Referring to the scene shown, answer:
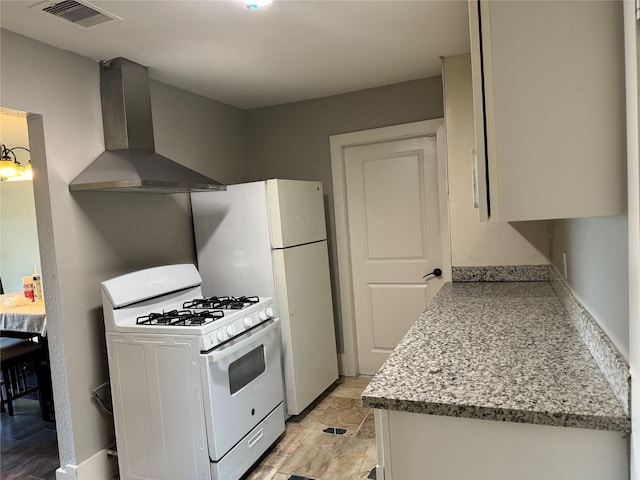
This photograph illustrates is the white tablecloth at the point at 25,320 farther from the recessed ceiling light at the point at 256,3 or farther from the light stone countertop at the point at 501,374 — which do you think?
the light stone countertop at the point at 501,374

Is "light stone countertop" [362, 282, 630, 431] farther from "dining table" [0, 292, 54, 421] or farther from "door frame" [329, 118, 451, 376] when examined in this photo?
"dining table" [0, 292, 54, 421]

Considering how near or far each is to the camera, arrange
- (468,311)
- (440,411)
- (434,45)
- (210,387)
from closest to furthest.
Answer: (440,411) → (468,311) → (210,387) → (434,45)

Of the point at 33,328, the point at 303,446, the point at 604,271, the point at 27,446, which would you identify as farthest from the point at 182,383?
the point at 604,271

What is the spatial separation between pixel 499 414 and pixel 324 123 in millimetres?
2973

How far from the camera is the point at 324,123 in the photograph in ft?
11.8

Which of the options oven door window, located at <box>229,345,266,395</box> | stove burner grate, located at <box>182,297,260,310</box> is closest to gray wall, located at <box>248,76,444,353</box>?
stove burner grate, located at <box>182,297,260,310</box>

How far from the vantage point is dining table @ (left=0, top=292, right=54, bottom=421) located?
3010 millimetres

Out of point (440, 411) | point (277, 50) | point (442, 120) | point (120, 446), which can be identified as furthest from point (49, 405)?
point (442, 120)

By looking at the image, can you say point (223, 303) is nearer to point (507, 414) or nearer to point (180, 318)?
point (180, 318)

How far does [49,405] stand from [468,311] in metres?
3.19

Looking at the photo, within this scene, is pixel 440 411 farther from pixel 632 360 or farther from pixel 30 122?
pixel 30 122

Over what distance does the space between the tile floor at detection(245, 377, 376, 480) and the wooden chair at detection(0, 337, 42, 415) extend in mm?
1862

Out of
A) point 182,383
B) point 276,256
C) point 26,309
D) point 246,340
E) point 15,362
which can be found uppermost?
point 276,256

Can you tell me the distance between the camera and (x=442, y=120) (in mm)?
3229
